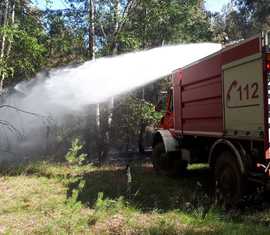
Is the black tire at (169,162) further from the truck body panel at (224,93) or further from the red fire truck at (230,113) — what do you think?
the truck body panel at (224,93)

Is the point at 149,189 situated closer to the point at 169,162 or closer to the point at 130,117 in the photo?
the point at 169,162

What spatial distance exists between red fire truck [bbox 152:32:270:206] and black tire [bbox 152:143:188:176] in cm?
94

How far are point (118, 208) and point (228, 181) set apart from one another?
200cm

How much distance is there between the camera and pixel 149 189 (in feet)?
30.9

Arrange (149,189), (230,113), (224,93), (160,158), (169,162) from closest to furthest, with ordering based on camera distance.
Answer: (230,113) < (224,93) < (149,189) < (169,162) < (160,158)

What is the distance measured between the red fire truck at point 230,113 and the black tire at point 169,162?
94 centimetres

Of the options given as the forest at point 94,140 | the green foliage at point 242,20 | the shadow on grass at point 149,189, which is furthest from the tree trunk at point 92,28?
the green foliage at point 242,20

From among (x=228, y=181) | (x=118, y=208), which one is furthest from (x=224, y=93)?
(x=118, y=208)

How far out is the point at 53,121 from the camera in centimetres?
1792

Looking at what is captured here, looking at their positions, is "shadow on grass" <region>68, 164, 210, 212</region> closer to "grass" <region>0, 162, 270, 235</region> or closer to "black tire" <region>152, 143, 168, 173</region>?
"grass" <region>0, 162, 270, 235</region>

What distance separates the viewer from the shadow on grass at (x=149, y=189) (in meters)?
8.11

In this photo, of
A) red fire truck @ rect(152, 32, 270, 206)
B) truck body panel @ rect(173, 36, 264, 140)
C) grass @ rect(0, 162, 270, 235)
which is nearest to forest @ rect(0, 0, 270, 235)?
grass @ rect(0, 162, 270, 235)

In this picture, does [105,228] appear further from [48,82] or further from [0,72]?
[48,82]

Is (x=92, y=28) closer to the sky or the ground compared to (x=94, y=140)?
closer to the sky
